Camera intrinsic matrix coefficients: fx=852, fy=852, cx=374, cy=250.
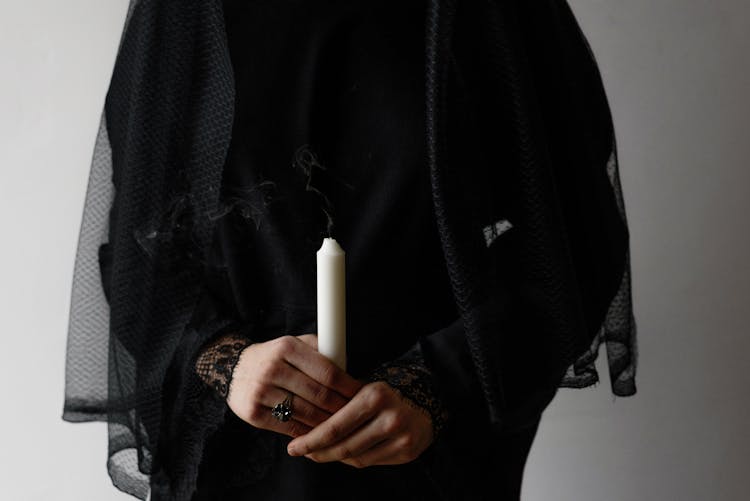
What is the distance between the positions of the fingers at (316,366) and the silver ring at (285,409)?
31 mm

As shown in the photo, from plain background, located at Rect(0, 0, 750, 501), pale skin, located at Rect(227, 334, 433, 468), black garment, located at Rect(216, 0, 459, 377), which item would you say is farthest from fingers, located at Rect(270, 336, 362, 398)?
plain background, located at Rect(0, 0, 750, 501)

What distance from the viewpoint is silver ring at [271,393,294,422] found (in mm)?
691

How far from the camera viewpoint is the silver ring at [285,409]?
69 centimetres

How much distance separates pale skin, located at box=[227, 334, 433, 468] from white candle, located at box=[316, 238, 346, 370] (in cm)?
3

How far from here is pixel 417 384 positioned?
0.72m

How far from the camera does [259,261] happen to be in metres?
0.80

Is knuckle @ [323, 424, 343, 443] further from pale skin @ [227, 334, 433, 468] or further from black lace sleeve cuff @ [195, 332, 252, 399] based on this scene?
black lace sleeve cuff @ [195, 332, 252, 399]

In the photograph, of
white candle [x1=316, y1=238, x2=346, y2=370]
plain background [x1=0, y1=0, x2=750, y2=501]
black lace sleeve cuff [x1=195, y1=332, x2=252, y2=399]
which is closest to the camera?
white candle [x1=316, y1=238, x2=346, y2=370]

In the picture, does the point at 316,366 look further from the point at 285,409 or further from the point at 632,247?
the point at 632,247

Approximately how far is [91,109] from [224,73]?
520 mm

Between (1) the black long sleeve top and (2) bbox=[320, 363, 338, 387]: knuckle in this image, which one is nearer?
(2) bbox=[320, 363, 338, 387]: knuckle

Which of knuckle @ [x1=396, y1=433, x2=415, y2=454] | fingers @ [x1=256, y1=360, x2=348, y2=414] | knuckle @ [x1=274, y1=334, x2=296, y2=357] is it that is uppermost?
knuckle @ [x1=274, y1=334, x2=296, y2=357]

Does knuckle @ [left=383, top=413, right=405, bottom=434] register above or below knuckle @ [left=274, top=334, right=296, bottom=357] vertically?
below

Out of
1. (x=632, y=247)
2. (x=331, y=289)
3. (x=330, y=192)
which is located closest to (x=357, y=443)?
(x=331, y=289)
